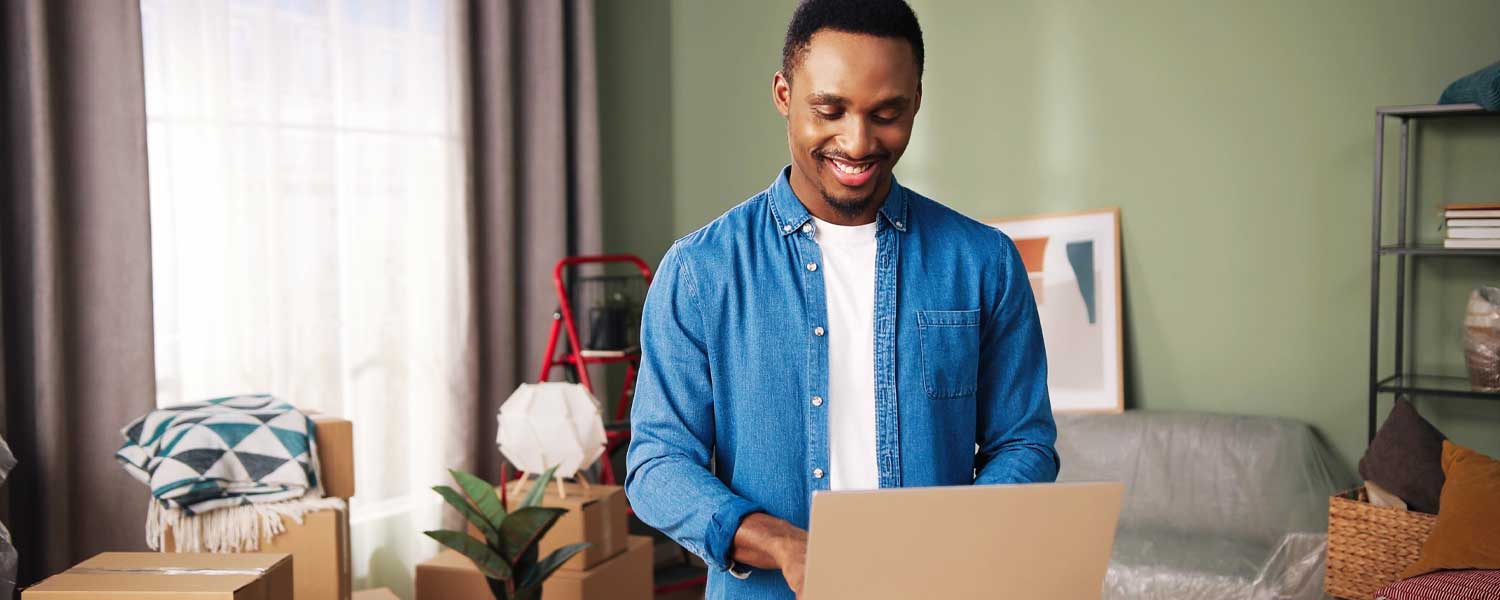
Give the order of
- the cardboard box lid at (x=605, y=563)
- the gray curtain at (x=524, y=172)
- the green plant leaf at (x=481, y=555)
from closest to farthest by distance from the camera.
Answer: the green plant leaf at (x=481, y=555) → the cardboard box lid at (x=605, y=563) → the gray curtain at (x=524, y=172)

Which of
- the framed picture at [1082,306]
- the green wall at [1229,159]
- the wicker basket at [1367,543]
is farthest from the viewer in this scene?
the framed picture at [1082,306]

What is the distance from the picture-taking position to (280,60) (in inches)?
117

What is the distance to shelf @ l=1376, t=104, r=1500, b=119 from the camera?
2.68 metres

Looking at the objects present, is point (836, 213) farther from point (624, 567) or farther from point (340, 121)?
point (340, 121)

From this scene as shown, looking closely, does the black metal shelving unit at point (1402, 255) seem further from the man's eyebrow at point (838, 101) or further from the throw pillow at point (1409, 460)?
the man's eyebrow at point (838, 101)

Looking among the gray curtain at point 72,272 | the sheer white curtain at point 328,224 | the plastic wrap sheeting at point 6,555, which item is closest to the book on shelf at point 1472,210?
the sheer white curtain at point 328,224

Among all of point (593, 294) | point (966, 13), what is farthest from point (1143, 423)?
point (593, 294)

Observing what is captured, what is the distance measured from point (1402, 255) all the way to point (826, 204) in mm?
2335

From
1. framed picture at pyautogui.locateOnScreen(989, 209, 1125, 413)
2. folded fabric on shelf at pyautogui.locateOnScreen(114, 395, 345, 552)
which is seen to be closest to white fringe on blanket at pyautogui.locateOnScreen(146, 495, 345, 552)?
folded fabric on shelf at pyautogui.locateOnScreen(114, 395, 345, 552)

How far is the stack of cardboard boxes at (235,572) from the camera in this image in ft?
6.28

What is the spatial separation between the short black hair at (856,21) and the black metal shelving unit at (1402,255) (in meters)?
2.20

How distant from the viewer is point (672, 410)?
1098mm

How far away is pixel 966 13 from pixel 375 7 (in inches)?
71.2

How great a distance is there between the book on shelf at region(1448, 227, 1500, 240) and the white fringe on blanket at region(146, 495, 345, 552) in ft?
8.83
